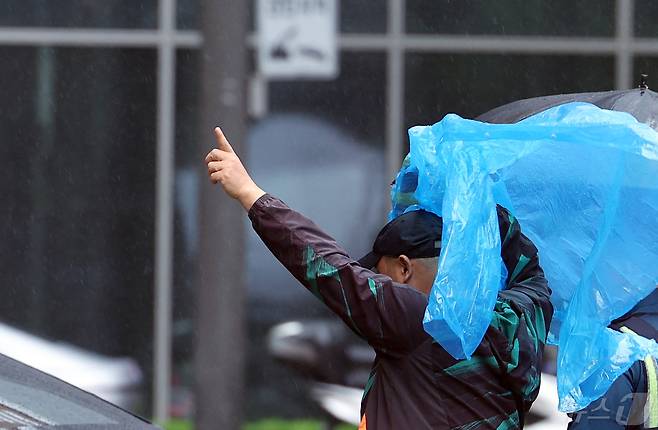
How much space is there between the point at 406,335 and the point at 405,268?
0.75 feet

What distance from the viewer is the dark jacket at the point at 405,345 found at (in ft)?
9.74

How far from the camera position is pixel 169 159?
926cm

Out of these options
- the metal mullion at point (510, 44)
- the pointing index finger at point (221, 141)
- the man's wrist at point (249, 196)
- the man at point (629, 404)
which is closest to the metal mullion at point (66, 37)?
the metal mullion at point (510, 44)

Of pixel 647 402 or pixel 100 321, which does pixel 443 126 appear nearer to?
pixel 647 402

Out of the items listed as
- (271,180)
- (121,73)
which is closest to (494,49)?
(271,180)

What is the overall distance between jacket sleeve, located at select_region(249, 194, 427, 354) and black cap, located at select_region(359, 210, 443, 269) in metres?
0.13

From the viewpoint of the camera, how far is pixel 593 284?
323 centimetres

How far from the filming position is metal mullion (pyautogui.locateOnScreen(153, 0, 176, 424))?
9.24 meters

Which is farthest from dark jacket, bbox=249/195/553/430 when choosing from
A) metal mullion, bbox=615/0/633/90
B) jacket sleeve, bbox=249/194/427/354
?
metal mullion, bbox=615/0/633/90

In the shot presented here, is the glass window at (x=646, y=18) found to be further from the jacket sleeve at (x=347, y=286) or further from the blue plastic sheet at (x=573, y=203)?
the jacket sleeve at (x=347, y=286)

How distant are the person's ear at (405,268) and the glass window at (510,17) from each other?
21.1 feet

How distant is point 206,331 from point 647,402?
4328 millimetres

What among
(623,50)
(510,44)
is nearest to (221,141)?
(510,44)

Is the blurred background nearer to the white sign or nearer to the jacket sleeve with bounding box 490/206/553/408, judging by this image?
the white sign
